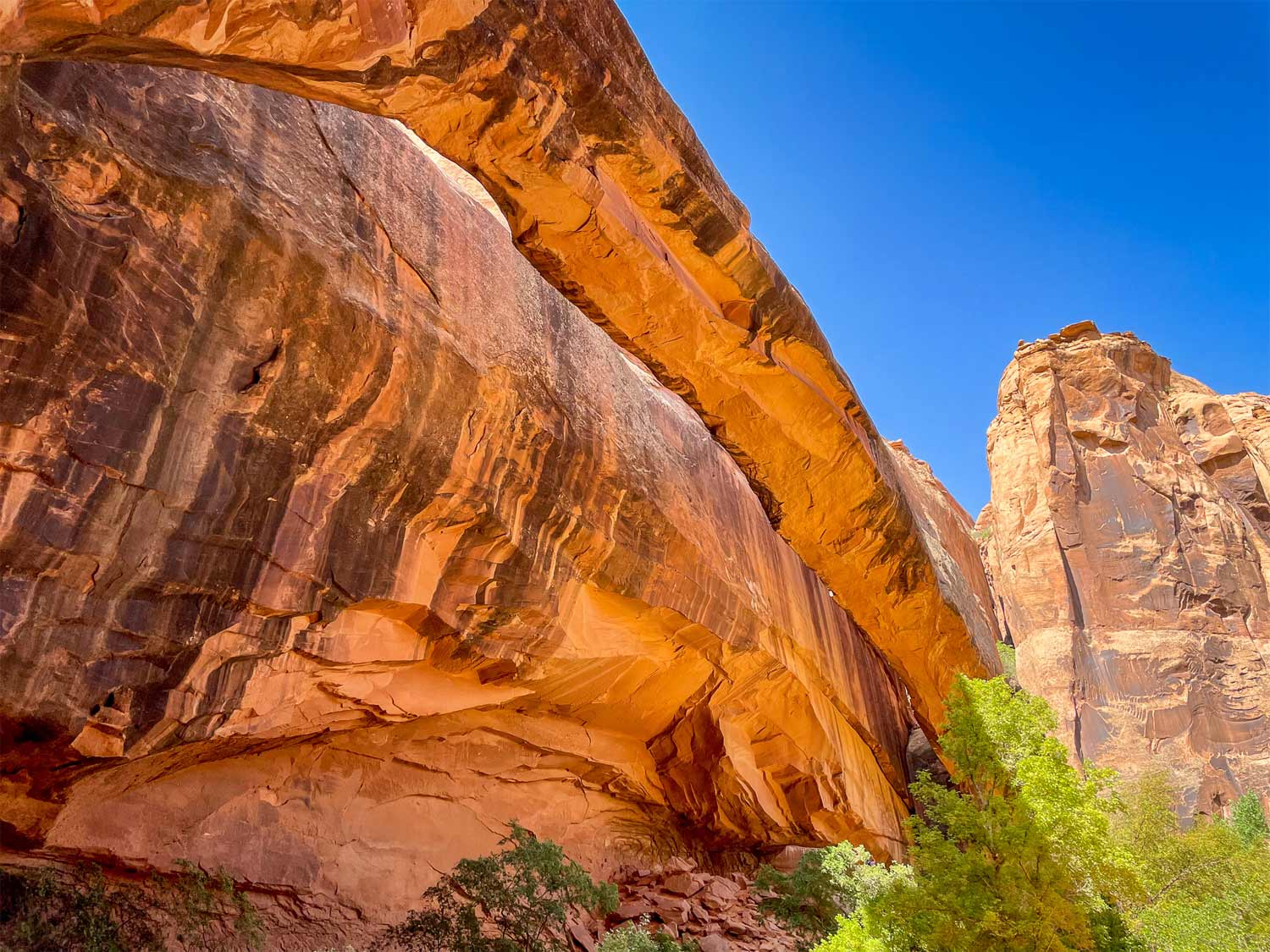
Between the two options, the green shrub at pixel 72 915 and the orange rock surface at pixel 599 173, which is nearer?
the orange rock surface at pixel 599 173

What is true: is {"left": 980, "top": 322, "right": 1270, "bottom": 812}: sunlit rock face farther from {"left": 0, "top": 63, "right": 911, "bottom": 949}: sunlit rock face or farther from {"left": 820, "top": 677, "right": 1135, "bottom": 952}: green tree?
{"left": 0, "top": 63, "right": 911, "bottom": 949}: sunlit rock face

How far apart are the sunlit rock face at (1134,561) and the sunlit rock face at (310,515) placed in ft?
70.8

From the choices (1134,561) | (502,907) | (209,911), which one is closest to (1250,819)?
(1134,561)

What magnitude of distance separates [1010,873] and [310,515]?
8.51 metres

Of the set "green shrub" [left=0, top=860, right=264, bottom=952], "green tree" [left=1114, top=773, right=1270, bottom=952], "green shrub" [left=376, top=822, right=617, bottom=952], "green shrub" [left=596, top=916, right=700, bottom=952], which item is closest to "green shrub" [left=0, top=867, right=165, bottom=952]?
"green shrub" [left=0, top=860, right=264, bottom=952]

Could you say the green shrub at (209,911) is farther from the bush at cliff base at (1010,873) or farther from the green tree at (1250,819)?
the green tree at (1250,819)

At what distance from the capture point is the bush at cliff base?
9234 mm

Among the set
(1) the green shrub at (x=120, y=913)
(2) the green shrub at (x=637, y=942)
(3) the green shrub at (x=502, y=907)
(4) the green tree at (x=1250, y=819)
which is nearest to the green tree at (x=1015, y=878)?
(2) the green shrub at (x=637, y=942)

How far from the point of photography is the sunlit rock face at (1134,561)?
91.0ft

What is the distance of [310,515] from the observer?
7.72 meters

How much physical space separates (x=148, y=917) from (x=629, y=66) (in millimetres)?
8773

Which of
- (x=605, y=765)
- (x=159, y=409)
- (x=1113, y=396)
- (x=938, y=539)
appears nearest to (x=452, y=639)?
(x=159, y=409)

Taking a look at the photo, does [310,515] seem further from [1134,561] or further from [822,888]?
[1134,561]

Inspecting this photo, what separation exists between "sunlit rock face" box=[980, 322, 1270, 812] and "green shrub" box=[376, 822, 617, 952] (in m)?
23.5
